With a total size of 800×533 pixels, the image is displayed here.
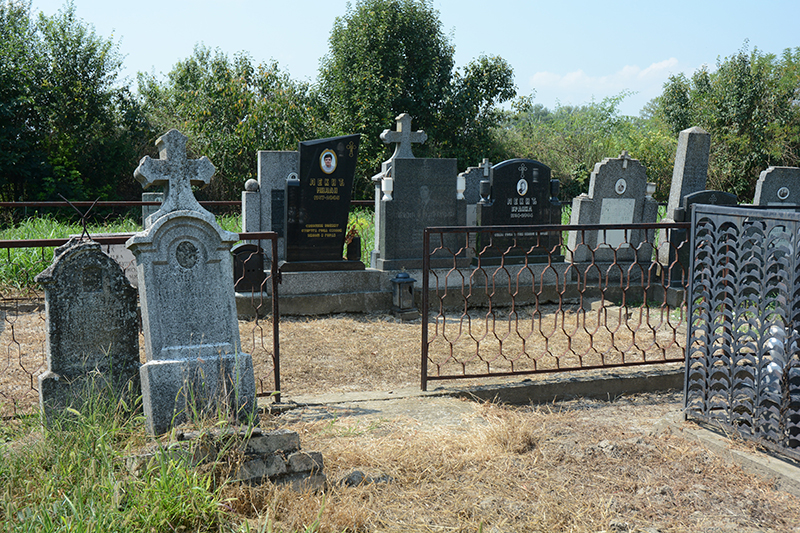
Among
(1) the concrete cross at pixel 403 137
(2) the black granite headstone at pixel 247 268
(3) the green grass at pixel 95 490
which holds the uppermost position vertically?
(1) the concrete cross at pixel 403 137

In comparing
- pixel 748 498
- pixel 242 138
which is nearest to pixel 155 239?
pixel 748 498

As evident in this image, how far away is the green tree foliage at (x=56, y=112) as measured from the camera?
1609 centimetres

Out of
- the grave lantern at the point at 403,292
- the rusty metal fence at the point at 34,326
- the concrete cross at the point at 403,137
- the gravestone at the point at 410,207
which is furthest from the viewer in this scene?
the concrete cross at the point at 403,137

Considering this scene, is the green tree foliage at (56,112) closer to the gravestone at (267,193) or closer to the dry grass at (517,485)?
the gravestone at (267,193)

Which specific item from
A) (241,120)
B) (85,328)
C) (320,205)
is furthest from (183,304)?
(241,120)

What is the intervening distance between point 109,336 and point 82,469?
1.11m

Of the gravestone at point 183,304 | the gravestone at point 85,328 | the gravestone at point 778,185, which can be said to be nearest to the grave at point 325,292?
the gravestone at point 85,328

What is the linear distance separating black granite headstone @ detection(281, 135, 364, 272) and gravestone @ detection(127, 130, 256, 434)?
4.40 meters

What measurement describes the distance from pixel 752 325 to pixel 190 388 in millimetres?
3021

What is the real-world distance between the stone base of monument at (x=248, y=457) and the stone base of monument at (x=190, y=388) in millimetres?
436

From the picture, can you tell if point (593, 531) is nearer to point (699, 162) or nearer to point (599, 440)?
point (599, 440)

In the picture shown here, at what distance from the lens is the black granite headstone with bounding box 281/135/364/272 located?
8.09 m

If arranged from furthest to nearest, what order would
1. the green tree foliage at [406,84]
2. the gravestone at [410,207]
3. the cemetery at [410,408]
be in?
the green tree foliage at [406,84] < the gravestone at [410,207] < the cemetery at [410,408]

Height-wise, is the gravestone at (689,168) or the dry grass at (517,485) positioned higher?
the gravestone at (689,168)
